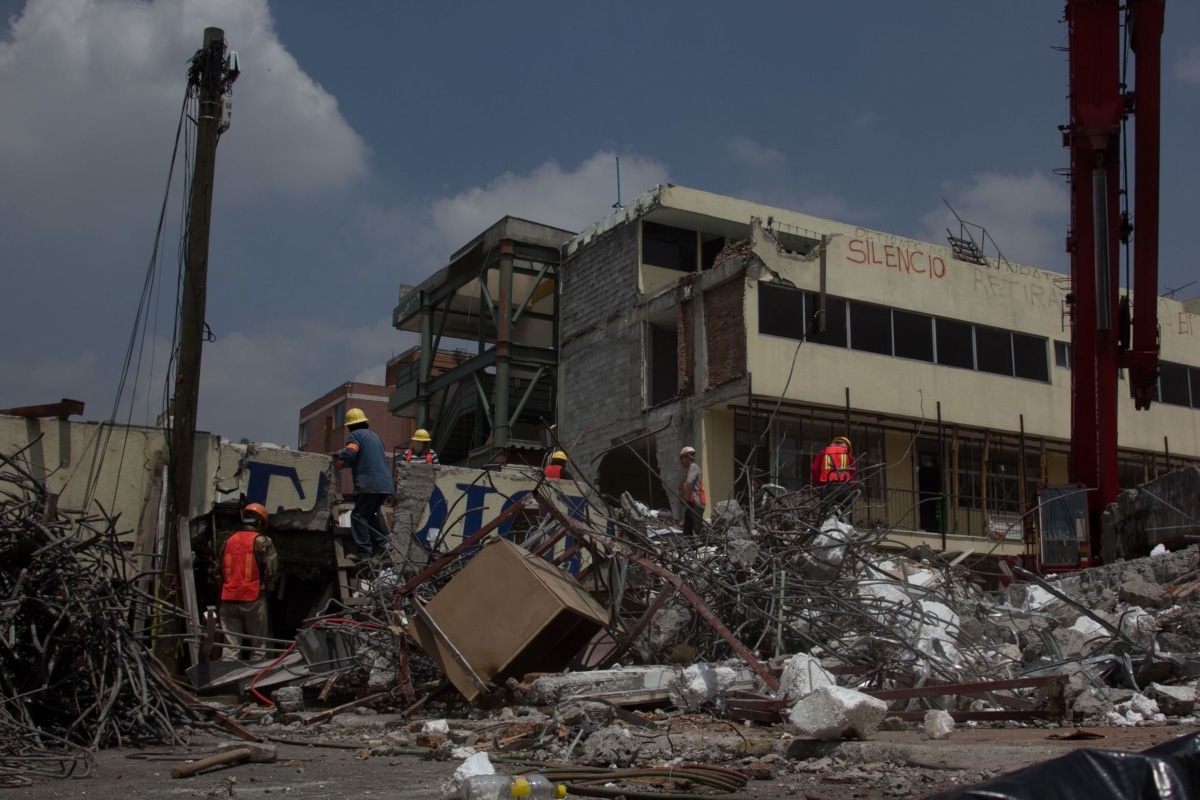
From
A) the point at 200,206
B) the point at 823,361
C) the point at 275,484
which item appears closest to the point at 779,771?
the point at 275,484

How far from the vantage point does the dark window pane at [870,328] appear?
818 inches

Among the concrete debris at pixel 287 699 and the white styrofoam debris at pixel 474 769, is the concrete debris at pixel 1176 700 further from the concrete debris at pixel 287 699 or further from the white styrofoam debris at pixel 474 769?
the concrete debris at pixel 287 699

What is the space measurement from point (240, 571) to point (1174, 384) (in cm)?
A: 2342

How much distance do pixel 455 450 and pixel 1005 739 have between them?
25076 millimetres

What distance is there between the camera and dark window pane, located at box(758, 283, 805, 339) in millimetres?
19453

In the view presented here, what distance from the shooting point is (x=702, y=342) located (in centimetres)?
2009

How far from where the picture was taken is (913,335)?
70.6ft

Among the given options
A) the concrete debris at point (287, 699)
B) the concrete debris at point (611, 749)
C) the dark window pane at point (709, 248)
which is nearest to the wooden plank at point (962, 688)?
the concrete debris at point (611, 749)

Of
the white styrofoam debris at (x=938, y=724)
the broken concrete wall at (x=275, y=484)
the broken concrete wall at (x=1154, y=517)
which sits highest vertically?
the broken concrete wall at (x=275, y=484)

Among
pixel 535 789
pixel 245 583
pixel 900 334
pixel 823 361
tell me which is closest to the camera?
pixel 535 789

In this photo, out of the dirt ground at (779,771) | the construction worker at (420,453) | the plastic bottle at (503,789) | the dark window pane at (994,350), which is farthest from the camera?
the dark window pane at (994,350)

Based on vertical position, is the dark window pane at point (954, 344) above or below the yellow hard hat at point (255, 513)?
above

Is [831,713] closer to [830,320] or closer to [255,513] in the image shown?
[255,513]

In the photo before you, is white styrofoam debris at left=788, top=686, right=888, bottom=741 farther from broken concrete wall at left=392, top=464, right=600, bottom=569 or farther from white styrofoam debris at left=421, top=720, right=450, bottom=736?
broken concrete wall at left=392, top=464, right=600, bottom=569
